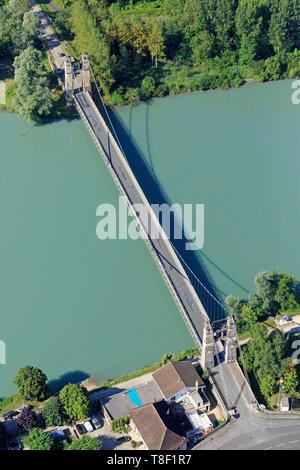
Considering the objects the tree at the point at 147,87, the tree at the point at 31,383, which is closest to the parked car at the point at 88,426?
the tree at the point at 31,383

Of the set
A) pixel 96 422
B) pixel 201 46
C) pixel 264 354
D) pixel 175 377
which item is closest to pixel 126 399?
A: pixel 96 422

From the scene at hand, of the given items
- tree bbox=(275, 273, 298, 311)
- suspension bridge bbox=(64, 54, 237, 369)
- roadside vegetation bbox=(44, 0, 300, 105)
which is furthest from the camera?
roadside vegetation bbox=(44, 0, 300, 105)

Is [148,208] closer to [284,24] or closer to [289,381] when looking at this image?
[289,381]

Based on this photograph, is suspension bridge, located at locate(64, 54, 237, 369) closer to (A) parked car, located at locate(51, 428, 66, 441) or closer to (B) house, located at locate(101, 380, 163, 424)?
(B) house, located at locate(101, 380, 163, 424)

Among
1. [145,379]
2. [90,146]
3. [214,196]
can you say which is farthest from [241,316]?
[90,146]

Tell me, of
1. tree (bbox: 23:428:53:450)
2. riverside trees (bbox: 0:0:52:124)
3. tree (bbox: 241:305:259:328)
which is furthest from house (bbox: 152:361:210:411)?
riverside trees (bbox: 0:0:52:124)

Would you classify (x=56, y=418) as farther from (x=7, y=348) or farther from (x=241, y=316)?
(x=241, y=316)
